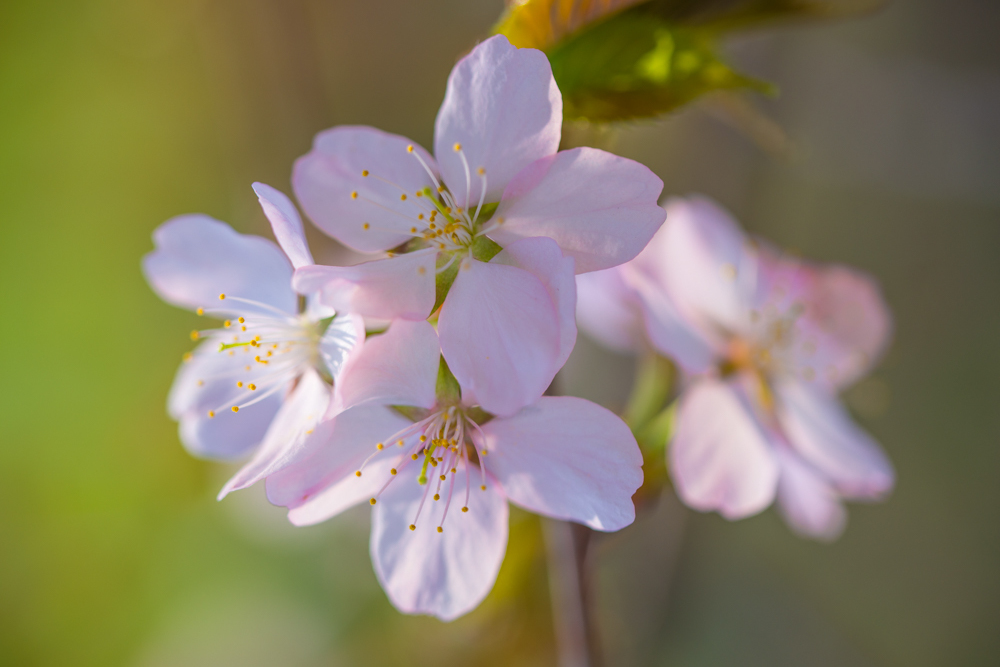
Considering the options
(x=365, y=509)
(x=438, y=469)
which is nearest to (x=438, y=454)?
(x=438, y=469)

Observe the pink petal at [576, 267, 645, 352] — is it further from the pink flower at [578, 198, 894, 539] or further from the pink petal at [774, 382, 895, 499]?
the pink petal at [774, 382, 895, 499]

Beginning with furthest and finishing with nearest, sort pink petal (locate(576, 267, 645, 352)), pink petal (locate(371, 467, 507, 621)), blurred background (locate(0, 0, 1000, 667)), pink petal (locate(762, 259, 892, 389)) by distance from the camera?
blurred background (locate(0, 0, 1000, 667))
pink petal (locate(762, 259, 892, 389))
pink petal (locate(576, 267, 645, 352))
pink petal (locate(371, 467, 507, 621))

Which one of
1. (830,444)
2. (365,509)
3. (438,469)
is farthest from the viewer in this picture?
(365,509)

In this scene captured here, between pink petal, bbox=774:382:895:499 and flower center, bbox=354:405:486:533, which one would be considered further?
pink petal, bbox=774:382:895:499

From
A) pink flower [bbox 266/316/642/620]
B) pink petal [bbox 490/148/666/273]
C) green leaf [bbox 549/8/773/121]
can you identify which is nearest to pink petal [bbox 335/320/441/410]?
pink flower [bbox 266/316/642/620]

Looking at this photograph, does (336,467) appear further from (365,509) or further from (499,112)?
(365,509)

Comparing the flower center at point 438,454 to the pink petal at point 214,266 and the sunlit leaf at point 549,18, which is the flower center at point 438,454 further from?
the sunlit leaf at point 549,18

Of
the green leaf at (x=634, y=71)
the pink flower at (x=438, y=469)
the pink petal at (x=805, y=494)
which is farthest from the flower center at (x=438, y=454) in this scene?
the pink petal at (x=805, y=494)

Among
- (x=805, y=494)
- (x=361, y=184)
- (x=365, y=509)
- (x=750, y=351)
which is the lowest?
(x=365, y=509)
